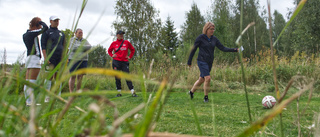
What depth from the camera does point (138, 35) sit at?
22281mm

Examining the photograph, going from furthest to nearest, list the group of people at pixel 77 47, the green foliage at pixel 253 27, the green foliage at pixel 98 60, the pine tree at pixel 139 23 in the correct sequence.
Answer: the green foliage at pixel 253 27 < the pine tree at pixel 139 23 < the group of people at pixel 77 47 < the green foliage at pixel 98 60

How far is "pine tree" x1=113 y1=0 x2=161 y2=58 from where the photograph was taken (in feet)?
73.5

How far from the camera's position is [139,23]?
22.4 meters

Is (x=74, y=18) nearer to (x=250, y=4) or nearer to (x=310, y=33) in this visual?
(x=310, y=33)

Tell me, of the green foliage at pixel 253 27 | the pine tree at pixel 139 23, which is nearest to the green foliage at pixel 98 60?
the pine tree at pixel 139 23

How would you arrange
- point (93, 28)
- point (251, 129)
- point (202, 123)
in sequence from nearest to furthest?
point (251, 129) < point (93, 28) < point (202, 123)

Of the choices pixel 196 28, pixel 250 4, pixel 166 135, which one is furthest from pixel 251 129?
pixel 250 4

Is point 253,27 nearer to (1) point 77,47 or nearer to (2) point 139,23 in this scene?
(2) point 139,23

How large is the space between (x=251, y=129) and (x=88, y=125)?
0.27 m

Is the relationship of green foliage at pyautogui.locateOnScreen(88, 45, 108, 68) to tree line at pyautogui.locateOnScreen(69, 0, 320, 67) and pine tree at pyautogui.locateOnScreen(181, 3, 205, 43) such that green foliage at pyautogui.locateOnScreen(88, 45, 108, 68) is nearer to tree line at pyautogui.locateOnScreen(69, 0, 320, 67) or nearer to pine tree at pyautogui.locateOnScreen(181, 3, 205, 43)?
tree line at pyautogui.locateOnScreen(69, 0, 320, 67)

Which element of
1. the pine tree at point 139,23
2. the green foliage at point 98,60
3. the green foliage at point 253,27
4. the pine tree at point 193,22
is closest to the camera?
the green foliage at point 98,60

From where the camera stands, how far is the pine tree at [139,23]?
2241 centimetres

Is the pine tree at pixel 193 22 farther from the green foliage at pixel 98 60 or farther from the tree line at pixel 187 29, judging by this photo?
the green foliage at pixel 98 60

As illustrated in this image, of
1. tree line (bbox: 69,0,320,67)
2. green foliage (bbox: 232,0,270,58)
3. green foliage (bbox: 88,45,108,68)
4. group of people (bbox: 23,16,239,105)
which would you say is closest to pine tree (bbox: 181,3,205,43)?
tree line (bbox: 69,0,320,67)
